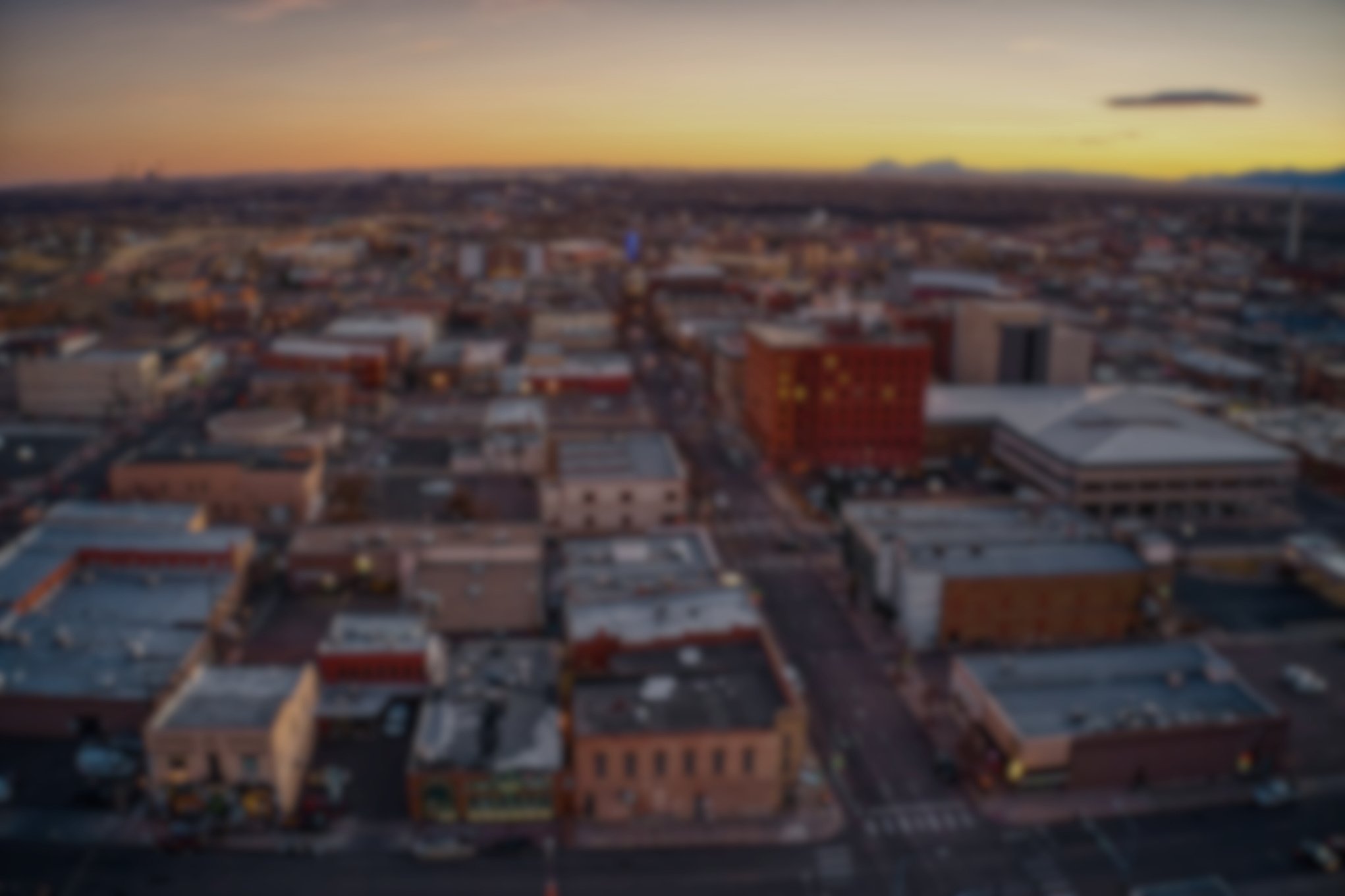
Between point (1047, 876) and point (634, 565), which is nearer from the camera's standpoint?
point (1047, 876)

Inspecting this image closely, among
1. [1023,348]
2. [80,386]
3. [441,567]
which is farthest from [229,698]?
[1023,348]

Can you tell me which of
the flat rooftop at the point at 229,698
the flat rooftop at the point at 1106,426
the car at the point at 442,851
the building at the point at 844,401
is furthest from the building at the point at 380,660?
the flat rooftop at the point at 1106,426

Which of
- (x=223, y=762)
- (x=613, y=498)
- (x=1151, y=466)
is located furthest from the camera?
(x=1151, y=466)

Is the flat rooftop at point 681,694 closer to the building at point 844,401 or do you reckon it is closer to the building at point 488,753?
the building at point 488,753

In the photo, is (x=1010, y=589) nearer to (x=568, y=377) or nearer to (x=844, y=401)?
(x=844, y=401)

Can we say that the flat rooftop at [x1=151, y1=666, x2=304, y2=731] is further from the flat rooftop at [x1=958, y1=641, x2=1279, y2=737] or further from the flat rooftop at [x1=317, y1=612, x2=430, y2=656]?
the flat rooftop at [x1=958, y1=641, x2=1279, y2=737]
